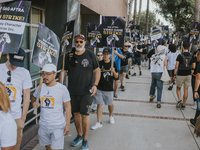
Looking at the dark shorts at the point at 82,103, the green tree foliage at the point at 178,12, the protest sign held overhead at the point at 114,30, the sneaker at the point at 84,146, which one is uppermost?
the green tree foliage at the point at 178,12

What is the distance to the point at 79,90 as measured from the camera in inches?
173

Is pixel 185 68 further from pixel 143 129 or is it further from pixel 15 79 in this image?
pixel 15 79

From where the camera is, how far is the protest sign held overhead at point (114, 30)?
6262mm

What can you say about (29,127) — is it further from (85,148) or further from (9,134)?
(9,134)

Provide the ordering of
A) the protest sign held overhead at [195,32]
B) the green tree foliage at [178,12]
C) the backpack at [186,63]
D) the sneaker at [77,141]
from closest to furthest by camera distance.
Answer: the sneaker at [77,141]
the backpack at [186,63]
the protest sign held overhead at [195,32]
the green tree foliage at [178,12]

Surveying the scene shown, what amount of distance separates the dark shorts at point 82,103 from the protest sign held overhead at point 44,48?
111cm

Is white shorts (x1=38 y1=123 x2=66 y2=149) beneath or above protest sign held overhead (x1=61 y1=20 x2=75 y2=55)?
beneath

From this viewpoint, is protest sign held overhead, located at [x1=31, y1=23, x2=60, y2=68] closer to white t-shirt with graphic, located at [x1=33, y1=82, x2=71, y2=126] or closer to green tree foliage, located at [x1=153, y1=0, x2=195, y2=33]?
white t-shirt with graphic, located at [x1=33, y1=82, x2=71, y2=126]

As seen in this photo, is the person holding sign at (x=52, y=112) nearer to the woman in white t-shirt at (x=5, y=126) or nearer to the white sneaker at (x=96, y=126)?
the woman in white t-shirt at (x=5, y=126)

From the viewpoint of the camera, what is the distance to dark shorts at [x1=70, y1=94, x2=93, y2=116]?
4.42 meters

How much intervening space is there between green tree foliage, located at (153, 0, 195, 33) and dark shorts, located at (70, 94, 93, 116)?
3403cm

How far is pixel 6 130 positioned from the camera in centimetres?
193

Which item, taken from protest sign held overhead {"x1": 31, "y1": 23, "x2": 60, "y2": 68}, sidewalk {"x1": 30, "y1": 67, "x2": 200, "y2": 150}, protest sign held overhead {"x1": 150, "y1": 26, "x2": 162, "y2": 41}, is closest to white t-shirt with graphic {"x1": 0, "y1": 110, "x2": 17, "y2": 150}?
protest sign held overhead {"x1": 31, "y1": 23, "x2": 60, "y2": 68}

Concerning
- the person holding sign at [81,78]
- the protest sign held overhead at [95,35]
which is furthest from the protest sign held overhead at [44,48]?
the protest sign held overhead at [95,35]
